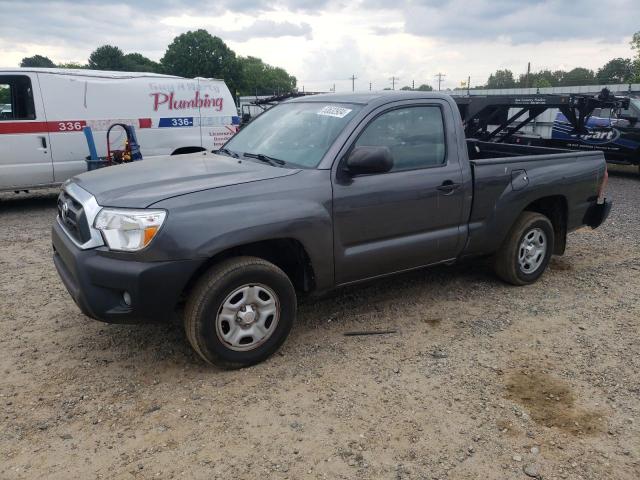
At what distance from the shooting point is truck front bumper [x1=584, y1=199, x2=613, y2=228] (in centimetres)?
530

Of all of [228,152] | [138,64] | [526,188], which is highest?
[138,64]

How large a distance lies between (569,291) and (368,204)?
2.46 m

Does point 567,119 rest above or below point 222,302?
above

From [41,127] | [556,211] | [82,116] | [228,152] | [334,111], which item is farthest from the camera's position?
[82,116]

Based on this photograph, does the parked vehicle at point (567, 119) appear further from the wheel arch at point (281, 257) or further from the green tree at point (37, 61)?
the green tree at point (37, 61)

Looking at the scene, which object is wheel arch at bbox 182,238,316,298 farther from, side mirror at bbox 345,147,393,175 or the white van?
the white van

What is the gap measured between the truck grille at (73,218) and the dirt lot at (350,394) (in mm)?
878

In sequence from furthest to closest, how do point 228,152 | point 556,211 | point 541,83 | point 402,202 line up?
point 541,83 → point 556,211 → point 228,152 → point 402,202

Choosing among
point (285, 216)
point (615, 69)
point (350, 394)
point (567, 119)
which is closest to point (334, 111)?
point (285, 216)

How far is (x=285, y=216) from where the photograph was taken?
3.30 meters

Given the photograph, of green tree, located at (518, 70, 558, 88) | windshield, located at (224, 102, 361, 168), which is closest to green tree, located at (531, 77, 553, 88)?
green tree, located at (518, 70, 558, 88)

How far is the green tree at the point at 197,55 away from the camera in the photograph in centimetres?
7150

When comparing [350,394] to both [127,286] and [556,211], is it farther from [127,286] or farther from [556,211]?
[556,211]

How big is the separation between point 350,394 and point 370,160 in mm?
1485
